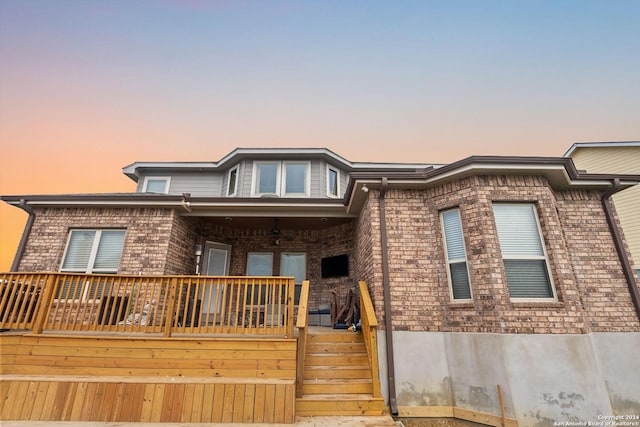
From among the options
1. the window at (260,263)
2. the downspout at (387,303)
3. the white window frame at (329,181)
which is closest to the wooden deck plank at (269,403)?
the downspout at (387,303)

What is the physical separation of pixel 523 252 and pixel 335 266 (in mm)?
4679

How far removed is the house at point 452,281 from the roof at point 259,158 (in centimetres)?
340

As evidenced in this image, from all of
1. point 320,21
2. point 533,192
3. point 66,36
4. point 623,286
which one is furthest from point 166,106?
point 623,286

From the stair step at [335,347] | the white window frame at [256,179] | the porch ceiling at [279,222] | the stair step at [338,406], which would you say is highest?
the white window frame at [256,179]

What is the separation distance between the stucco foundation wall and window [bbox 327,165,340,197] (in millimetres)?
6078

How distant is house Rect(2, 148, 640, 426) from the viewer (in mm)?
3896

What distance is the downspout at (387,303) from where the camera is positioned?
4195mm

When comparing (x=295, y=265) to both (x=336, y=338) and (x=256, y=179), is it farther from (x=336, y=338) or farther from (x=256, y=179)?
(x=336, y=338)

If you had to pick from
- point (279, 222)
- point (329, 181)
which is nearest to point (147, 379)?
point (279, 222)

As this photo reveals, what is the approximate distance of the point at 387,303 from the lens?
182 inches

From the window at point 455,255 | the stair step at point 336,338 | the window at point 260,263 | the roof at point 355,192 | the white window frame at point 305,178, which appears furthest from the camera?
the white window frame at point 305,178

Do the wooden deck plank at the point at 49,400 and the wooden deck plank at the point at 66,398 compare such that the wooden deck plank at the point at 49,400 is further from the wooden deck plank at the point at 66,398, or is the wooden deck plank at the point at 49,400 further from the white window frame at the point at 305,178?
the white window frame at the point at 305,178

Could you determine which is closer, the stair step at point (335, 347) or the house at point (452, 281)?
the house at point (452, 281)

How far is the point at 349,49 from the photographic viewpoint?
1183 cm
